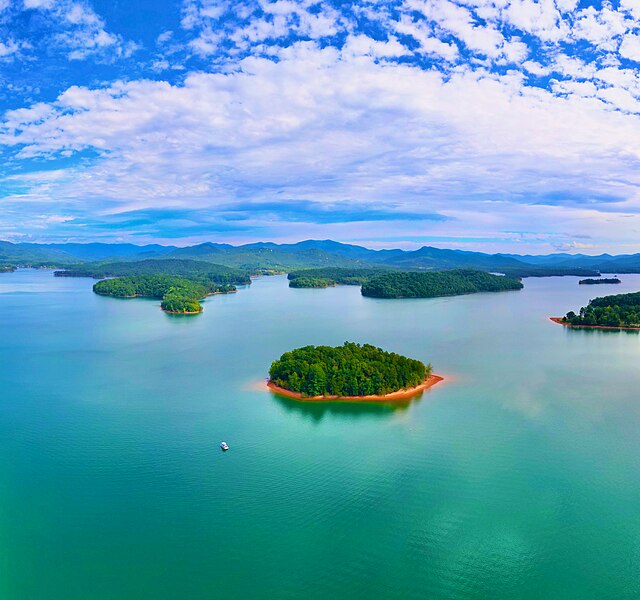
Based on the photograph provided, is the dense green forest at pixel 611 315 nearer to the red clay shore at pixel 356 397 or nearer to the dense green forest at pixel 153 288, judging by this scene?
the red clay shore at pixel 356 397

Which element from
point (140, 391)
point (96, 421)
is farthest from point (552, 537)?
point (140, 391)

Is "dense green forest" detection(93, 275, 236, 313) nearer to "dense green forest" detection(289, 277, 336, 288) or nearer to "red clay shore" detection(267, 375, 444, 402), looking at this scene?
"dense green forest" detection(289, 277, 336, 288)

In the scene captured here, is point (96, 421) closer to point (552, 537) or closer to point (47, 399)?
point (47, 399)

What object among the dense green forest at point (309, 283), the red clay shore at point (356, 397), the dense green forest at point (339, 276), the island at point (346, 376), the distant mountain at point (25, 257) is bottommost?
the red clay shore at point (356, 397)

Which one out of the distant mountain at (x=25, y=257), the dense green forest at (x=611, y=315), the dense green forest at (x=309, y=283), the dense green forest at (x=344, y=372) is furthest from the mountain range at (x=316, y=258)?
the dense green forest at (x=344, y=372)

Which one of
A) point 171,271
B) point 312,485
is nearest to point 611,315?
point 312,485
